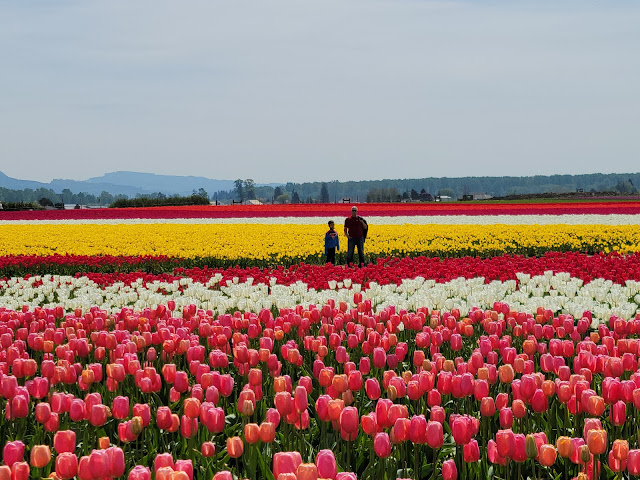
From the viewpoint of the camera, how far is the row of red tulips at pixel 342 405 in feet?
10.6

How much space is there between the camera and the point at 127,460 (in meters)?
3.96

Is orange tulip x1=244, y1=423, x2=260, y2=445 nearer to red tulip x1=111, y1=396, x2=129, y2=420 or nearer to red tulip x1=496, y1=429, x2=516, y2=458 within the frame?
red tulip x1=111, y1=396, x2=129, y2=420

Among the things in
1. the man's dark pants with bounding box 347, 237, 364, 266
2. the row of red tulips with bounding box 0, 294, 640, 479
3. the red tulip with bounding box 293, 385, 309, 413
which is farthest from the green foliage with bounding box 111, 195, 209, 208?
the red tulip with bounding box 293, 385, 309, 413

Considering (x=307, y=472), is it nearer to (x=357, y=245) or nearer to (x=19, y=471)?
(x=19, y=471)

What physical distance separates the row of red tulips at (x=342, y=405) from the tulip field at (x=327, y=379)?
1 centimetres

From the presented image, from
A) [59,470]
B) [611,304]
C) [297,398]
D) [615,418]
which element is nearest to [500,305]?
[611,304]

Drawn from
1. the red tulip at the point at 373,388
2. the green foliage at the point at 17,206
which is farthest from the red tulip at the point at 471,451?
the green foliage at the point at 17,206

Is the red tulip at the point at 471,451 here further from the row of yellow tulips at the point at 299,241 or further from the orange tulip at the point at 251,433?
the row of yellow tulips at the point at 299,241

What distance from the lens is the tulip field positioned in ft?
10.6

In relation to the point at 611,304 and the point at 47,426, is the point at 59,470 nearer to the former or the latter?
the point at 47,426

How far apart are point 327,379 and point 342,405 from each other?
0.70 m

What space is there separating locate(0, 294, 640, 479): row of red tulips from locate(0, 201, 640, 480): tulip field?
1cm

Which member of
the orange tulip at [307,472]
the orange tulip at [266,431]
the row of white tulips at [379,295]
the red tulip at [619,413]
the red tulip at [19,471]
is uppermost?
the orange tulip at [307,472]

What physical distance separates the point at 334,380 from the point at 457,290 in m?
5.67
